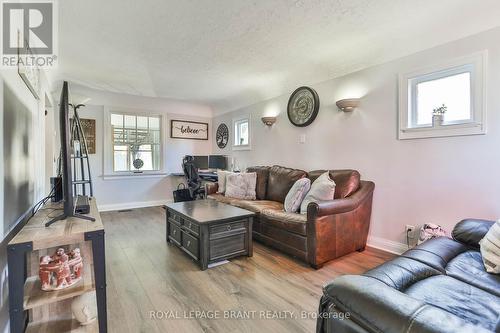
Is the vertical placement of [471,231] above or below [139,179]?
below

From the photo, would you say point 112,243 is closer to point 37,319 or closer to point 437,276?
point 37,319

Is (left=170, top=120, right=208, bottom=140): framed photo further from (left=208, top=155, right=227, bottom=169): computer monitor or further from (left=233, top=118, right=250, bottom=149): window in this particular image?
(left=233, top=118, right=250, bottom=149): window

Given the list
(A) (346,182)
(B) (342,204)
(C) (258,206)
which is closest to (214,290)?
(C) (258,206)

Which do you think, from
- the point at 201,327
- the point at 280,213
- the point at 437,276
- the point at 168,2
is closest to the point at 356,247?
the point at 280,213

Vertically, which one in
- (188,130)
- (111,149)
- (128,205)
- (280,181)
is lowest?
(128,205)

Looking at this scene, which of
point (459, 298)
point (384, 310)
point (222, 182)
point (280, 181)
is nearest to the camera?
point (384, 310)

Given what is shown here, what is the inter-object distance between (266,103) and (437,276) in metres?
3.78

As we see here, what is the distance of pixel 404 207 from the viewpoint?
2.70m

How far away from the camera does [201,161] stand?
19.2ft

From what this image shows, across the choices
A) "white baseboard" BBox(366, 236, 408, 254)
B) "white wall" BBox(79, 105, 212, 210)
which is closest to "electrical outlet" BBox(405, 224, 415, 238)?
"white baseboard" BBox(366, 236, 408, 254)

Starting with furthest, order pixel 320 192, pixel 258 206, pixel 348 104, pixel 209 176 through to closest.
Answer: pixel 209 176
pixel 258 206
pixel 348 104
pixel 320 192

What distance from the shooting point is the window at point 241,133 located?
514 cm

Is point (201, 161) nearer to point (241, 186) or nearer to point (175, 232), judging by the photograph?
point (241, 186)

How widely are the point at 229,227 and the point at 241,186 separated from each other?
1.45 meters
